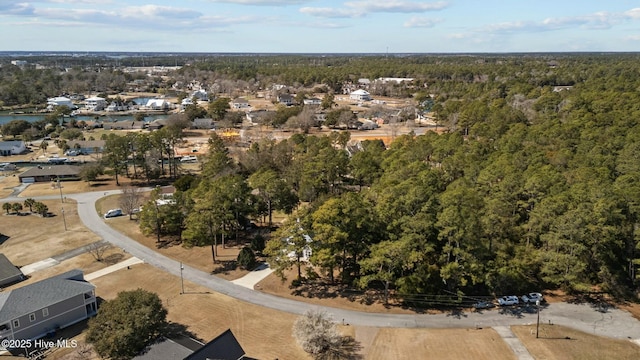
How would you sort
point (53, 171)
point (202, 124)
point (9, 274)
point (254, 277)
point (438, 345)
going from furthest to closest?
point (202, 124) < point (53, 171) < point (254, 277) < point (9, 274) < point (438, 345)

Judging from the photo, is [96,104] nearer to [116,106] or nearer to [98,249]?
[116,106]

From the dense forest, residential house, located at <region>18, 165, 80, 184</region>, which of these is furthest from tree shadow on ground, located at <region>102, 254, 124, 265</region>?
residential house, located at <region>18, 165, 80, 184</region>

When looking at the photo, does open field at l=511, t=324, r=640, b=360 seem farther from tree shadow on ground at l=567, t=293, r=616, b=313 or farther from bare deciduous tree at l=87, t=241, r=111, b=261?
bare deciduous tree at l=87, t=241, r=111, b=261

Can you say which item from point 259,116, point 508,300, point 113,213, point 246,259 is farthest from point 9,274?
point 259,116

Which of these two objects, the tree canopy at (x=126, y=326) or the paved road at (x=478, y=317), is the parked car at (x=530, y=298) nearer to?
the paved road at (x=478, y=317)

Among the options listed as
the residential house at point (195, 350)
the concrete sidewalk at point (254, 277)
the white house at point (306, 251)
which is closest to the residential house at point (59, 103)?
the concrete sidewalk at point (254, 277)
